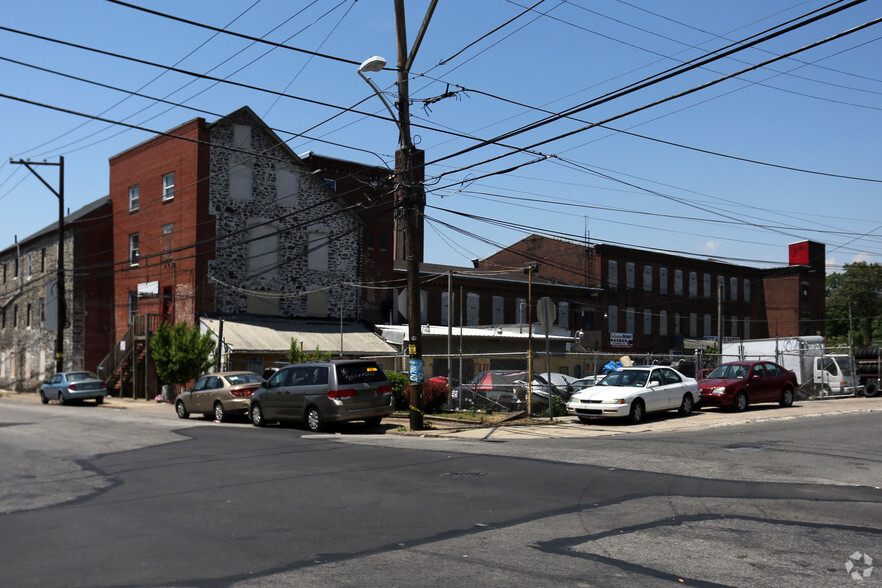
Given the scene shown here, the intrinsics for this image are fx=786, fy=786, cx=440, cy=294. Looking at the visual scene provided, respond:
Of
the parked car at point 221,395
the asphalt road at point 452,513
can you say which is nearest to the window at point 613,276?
the parked car at point 221,395

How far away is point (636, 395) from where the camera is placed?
766 inches

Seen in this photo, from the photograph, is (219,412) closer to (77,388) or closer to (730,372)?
(730,372)

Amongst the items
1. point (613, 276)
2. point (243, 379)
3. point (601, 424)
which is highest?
point (613, 276)

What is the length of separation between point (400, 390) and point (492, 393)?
2.83m

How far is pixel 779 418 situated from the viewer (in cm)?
2066

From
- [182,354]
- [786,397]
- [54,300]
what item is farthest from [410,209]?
[54,300]

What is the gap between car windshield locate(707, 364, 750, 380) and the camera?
23.0 metres

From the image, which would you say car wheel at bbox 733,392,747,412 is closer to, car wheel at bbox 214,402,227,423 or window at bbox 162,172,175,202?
car wheel at bbox 214,402,227,423

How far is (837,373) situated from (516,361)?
48.0ft

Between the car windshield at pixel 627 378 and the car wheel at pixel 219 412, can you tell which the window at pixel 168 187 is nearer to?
the car wheel at pixel 219 412

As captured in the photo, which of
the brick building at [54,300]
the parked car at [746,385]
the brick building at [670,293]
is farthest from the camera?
the brick building at [670,293]

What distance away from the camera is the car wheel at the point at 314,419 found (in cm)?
1898

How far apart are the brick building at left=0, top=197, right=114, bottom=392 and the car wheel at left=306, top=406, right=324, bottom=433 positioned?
2604 cm

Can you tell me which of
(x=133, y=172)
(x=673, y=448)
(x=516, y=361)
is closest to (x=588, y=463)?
(x=673, y=448)
